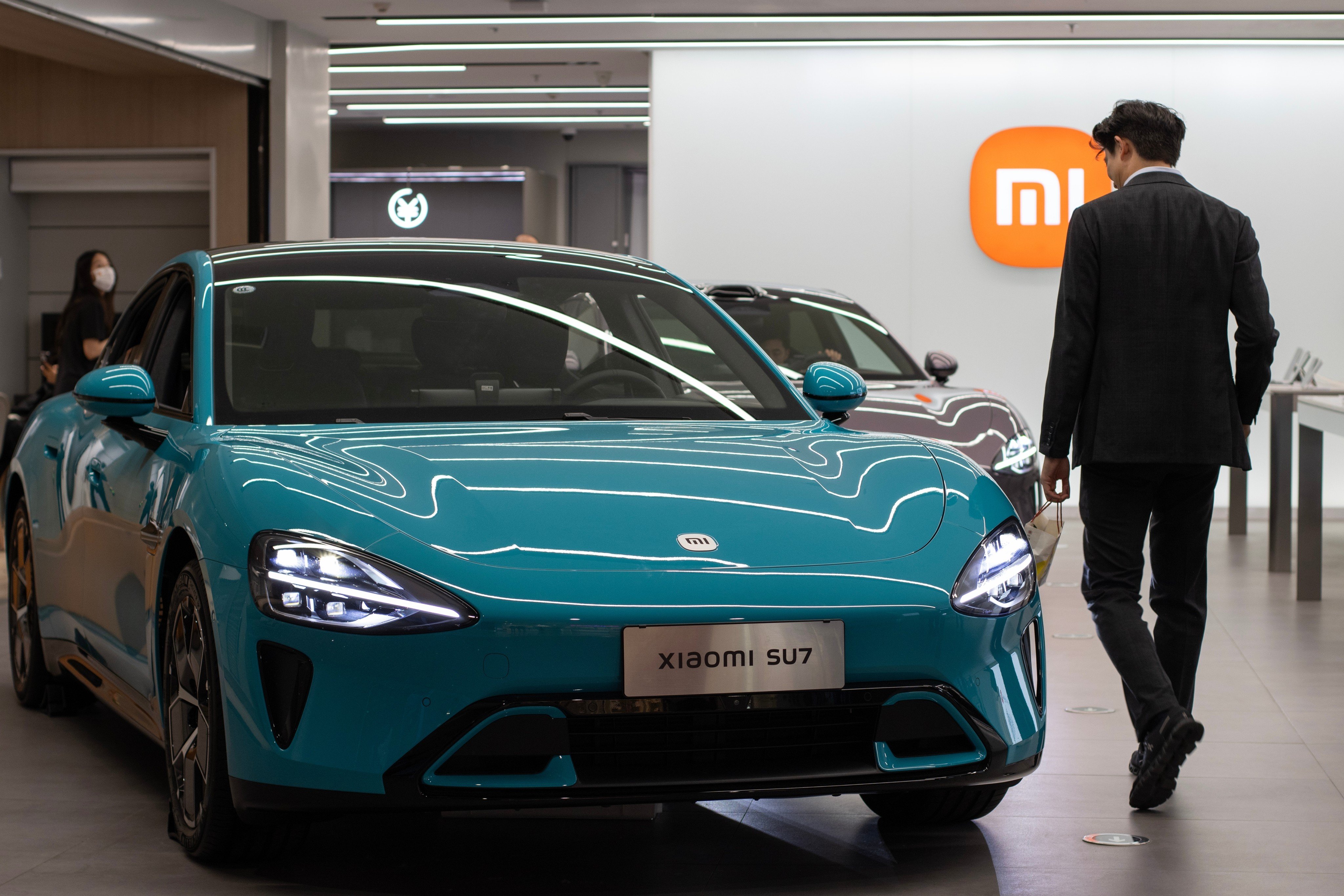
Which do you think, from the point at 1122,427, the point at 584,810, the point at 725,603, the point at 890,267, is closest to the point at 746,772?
the point at 725,603

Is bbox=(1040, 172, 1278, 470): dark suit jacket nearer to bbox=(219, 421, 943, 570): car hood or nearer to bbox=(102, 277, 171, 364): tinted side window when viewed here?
bbox=(219, 421, 943, 570): car hood

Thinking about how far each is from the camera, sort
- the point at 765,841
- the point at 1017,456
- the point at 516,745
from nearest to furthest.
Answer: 1. the point at 516,745
2. the point at 765,841
3. the point at 1017,456

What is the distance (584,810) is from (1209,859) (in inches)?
48.3

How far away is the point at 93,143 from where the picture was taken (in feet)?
40.7

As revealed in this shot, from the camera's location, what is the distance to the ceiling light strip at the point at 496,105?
16500 millimetres

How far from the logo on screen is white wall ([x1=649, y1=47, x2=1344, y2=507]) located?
30.3ft

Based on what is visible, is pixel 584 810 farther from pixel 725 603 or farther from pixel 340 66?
pixel 340 66

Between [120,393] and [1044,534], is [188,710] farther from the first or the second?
[1044,534]

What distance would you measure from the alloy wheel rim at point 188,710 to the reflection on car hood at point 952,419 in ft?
11.9

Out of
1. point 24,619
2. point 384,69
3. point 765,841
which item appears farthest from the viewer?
point 384,69

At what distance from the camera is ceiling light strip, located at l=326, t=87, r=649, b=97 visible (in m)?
15.3

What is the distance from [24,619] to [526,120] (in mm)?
14867

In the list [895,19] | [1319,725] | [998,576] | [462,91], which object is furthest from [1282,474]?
[462,91]

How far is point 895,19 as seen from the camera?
1098 cm
